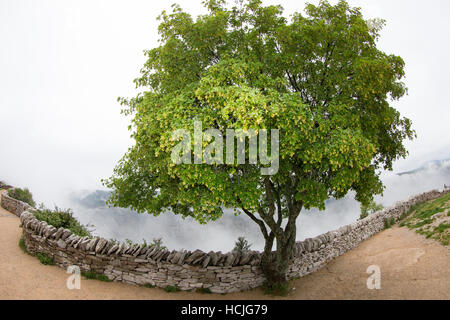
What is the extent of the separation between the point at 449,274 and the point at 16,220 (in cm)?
2588

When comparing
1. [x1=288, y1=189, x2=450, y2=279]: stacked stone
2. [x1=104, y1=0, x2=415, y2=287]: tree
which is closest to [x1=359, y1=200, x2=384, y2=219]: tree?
[x1=288, y1=189, x2=450, y2=279]: stacked stone

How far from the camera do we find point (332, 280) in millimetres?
14398

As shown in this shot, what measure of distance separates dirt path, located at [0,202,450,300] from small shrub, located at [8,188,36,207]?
10.4 meters

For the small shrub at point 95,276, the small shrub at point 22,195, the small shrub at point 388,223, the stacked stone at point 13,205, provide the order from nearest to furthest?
the small shrub at point 95,276 < the small shrub at point 388,223 < the stacked stone at point 13,205 < the small shrub at point 22,195

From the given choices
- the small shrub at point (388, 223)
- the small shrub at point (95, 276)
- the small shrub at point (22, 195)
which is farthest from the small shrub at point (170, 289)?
the small shrub at point (22, 195)

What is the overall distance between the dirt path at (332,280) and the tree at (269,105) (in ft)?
8.68

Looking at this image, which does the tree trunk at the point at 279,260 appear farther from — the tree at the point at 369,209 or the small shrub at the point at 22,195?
the small shrub at the point at 22,195

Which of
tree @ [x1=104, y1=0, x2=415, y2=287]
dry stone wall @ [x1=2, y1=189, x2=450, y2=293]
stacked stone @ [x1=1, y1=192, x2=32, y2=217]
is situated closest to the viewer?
tree @ [x1=104, y1=0, x2=415, y2=287]

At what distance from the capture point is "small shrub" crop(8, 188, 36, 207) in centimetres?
2623

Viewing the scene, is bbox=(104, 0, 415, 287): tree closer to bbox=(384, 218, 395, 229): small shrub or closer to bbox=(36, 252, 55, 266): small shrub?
bbox=(36, 252, 55, 266): small shrub

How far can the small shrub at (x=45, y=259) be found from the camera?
13.5 metres

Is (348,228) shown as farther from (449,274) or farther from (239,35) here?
(239,35)

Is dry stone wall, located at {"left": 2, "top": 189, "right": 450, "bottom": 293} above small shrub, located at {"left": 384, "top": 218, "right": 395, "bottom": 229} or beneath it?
beneath
